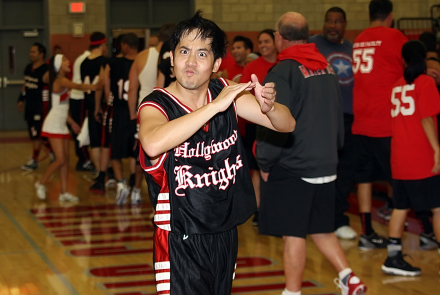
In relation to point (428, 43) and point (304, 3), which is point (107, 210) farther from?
point (304, 3)

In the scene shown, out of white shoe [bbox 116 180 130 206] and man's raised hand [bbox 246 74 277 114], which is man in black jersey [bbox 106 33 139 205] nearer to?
white shoe [bbox 116 180 130 206]

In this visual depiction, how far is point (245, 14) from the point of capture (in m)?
14.6

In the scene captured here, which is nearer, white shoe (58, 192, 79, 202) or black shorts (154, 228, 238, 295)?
black shorts (154, 228, 238, 295)

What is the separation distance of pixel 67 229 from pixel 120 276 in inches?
65.1

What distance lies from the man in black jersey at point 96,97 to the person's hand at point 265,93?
565 cm

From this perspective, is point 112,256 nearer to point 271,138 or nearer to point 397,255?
point 271,138

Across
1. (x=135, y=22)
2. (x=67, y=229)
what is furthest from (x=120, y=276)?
(x=135, y=22)

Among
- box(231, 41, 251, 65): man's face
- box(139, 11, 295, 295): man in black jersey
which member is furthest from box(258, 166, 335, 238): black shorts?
box(231, 41, 251, 65): man's face

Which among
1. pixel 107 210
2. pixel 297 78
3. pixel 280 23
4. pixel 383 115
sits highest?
pixel 280 23

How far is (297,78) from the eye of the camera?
3.66 metres

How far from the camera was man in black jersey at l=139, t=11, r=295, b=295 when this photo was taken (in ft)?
7.72

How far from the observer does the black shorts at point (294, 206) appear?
12.1 ft

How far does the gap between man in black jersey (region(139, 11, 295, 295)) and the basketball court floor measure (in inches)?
71.0

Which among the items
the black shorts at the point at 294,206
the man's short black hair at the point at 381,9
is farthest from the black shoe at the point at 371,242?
the man's short black hair at the point at 381,9
